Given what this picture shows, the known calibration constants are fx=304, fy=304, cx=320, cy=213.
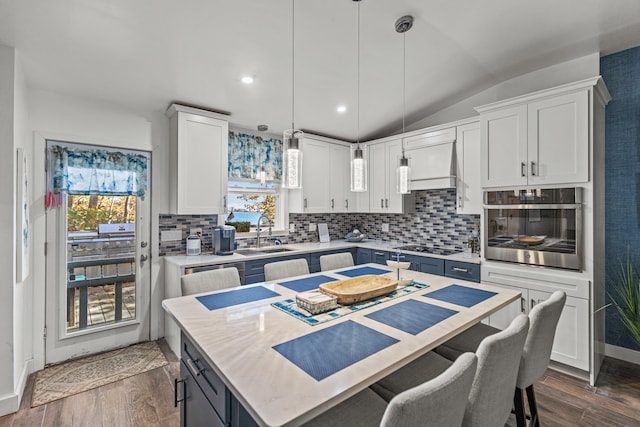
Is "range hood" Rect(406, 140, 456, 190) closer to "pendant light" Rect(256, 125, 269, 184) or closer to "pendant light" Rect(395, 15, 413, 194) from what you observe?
"pendant light" Rect(395, 15, 413, 194)

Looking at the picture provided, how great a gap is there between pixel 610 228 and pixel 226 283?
347 centimetres

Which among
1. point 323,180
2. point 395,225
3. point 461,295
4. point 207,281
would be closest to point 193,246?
point 207,281

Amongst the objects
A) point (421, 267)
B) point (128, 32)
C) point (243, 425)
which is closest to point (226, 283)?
point (243, 425)

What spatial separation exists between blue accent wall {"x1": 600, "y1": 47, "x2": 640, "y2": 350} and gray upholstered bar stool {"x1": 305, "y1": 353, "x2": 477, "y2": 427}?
2.91m

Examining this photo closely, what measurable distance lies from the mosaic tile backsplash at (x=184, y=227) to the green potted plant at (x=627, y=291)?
154 inches

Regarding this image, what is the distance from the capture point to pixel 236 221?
386cm

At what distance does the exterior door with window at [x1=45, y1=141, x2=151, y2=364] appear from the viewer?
9.00 feet

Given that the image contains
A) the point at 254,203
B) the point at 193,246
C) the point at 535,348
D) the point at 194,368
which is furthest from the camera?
the point at 254,203

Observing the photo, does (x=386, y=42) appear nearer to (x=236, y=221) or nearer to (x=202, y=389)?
(x=236, y=221)

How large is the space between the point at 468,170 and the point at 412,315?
2.42 meters

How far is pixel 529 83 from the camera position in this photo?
3.12 m

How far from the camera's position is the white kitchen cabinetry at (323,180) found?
4188mm

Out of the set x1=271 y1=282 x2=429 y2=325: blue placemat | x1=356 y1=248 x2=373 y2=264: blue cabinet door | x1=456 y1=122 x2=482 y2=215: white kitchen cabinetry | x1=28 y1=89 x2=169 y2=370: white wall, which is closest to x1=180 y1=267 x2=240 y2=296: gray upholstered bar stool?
x1=271 y1=282 x2=429 y2=325: blue placemat

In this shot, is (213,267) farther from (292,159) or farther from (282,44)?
(282,44)
